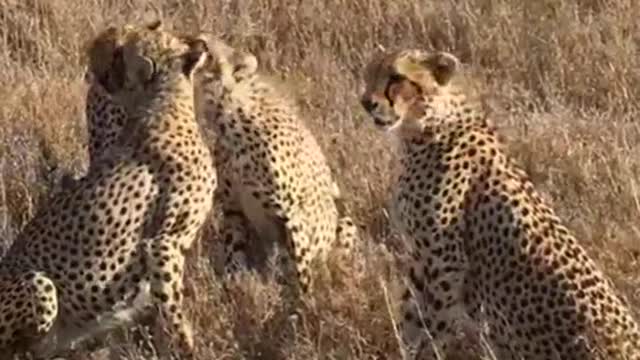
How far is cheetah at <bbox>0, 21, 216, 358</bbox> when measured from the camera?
4680 millimetres

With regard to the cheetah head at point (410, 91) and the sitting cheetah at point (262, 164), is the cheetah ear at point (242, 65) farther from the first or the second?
the cheetah head at point (410, 91)

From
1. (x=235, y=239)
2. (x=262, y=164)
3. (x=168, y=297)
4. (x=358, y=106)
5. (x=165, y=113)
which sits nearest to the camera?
(x=168, y=297)

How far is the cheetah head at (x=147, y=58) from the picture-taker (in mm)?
4906

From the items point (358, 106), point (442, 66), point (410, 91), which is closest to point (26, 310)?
point (410, 91)

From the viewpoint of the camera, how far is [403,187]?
15.1ft

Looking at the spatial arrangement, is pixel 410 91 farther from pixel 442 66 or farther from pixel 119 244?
pixel 119 244

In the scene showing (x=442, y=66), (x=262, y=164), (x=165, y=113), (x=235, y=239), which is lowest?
(x=235, y=239)

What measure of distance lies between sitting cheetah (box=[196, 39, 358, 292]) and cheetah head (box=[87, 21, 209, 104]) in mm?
163

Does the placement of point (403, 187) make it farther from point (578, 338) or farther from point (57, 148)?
point (57, 148)

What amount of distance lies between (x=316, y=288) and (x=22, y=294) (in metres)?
0.88

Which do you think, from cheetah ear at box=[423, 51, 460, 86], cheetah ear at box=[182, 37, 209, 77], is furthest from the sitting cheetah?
cheetah ear at box=[423, 51, 460, 86]

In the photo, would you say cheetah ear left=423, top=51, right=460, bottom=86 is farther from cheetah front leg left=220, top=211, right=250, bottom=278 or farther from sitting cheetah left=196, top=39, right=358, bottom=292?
cheetah front leg left=220, top=211, right=250, bottom=278

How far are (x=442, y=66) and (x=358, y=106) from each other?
1786mm

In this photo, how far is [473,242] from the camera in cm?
442
